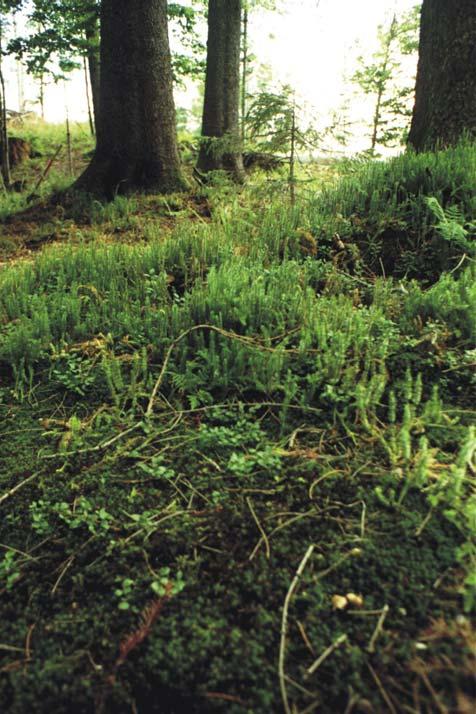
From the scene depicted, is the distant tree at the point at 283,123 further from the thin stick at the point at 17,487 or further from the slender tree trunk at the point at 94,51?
the slender tree trunk at the point at 94,51

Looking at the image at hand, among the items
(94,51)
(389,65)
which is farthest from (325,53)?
(94,51)

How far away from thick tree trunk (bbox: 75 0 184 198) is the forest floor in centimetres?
381

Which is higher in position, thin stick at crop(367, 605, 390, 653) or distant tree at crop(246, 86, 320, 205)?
distant tree at crop(246, 86, 320, 205)

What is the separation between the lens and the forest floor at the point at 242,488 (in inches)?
51.1

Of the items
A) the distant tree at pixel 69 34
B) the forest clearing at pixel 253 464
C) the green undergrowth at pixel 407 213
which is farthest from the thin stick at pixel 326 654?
the distant tree at pixel 69 34

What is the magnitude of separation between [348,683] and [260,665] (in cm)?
24

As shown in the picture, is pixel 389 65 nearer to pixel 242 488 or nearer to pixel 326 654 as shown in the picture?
pixel 242 488

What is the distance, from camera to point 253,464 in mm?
2010

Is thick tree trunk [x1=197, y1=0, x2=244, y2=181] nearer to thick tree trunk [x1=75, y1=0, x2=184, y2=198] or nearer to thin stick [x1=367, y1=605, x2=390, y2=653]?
thick tree trunk [x1=75, y1=0, x2=184, y2=198]

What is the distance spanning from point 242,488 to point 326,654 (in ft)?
2.37

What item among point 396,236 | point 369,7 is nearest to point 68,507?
point 396,236

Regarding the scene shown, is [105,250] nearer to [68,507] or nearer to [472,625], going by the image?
[68,507]

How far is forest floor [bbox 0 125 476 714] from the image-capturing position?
1299 millimetres

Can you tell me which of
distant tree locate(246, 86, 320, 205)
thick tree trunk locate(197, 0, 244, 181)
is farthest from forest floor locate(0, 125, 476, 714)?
thick tree trunk locate(197, 0, 244, 181)
